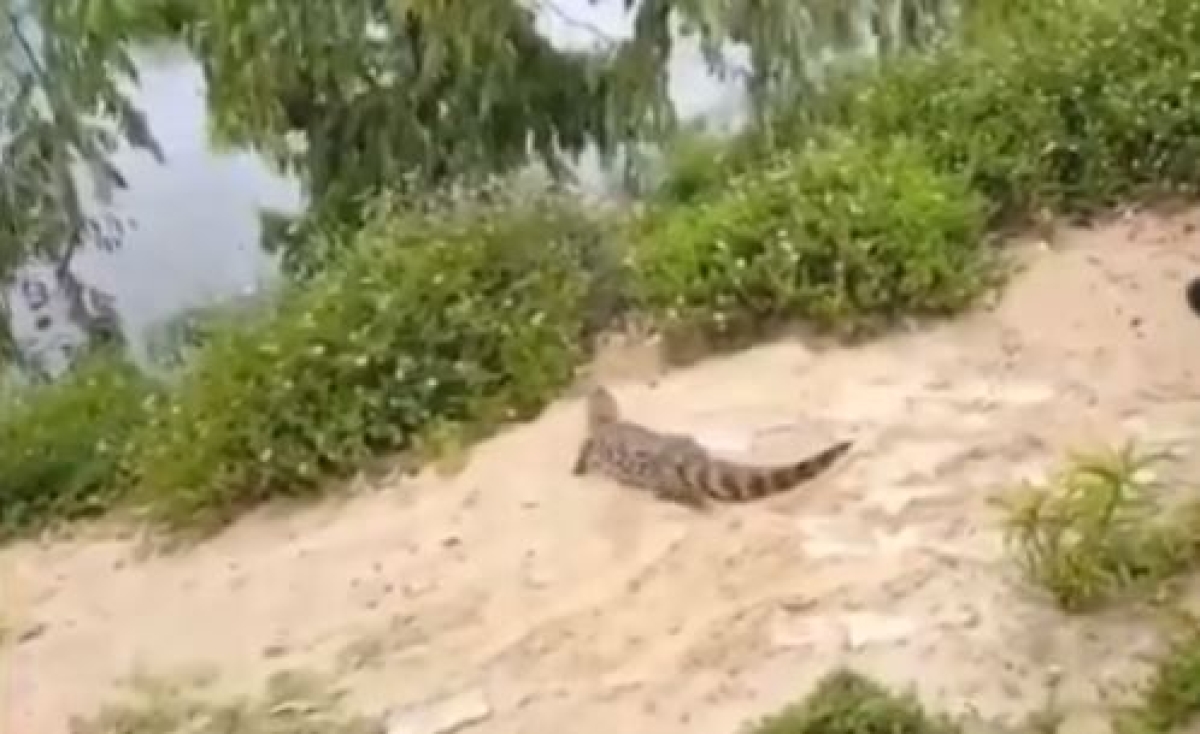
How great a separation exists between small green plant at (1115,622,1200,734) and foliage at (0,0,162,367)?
11.6 feet

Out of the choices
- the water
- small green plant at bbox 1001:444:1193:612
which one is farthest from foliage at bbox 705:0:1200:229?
small green plant at bbox 1001:444:1193:612

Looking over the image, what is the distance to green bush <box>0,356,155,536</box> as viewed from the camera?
5273 millimetres

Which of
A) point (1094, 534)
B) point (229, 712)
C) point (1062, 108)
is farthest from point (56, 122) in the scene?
point (1094, 534)

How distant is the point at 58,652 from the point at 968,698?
1695 millimetres

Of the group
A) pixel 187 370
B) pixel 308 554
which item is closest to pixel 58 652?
pixel 308 554

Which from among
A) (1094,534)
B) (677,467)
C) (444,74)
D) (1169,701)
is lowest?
(1169,701)

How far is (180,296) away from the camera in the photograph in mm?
7133

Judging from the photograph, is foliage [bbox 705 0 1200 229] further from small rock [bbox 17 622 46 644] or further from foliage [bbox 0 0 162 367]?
small rock [bbox 17 622 46 644]

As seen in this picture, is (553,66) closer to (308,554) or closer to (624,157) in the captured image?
(624,157)

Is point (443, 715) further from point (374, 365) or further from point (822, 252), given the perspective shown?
point (822, 252)

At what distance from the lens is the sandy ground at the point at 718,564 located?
3773mm

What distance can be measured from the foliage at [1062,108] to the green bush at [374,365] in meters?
0.76

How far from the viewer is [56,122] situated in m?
6.32

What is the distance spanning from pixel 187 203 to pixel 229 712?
3.44m
